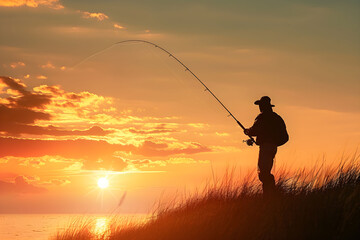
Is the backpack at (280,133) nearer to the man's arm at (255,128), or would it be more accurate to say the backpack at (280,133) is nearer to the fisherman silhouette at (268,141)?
the fisherman silhouette at (268,141)

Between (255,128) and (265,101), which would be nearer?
(255,128)

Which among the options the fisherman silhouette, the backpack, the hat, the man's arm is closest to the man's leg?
the fisherman silhouette

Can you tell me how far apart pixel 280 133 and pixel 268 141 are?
33cm

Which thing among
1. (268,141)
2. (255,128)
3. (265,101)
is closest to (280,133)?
(268,141)

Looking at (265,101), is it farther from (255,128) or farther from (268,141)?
(268,141)

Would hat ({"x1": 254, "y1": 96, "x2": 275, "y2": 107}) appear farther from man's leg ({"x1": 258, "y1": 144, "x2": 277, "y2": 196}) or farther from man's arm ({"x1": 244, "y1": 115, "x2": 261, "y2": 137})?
man's leg ({"x1": 258, "y1": 144, "x2": 277, "y2": 196})

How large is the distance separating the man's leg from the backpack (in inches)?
7.5

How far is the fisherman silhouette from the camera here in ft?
36.6

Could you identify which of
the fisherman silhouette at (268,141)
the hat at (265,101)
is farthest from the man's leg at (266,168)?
the hat at (265,101)

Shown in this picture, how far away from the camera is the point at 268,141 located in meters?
11.2

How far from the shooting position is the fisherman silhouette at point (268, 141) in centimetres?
1114

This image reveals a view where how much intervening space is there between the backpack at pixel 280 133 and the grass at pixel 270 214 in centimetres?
107

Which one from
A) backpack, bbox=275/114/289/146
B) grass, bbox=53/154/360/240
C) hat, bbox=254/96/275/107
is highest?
hat, bbox=254/96/275/107

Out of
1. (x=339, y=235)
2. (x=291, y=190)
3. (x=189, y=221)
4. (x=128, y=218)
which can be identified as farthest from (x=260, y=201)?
(x=128, y=218)
